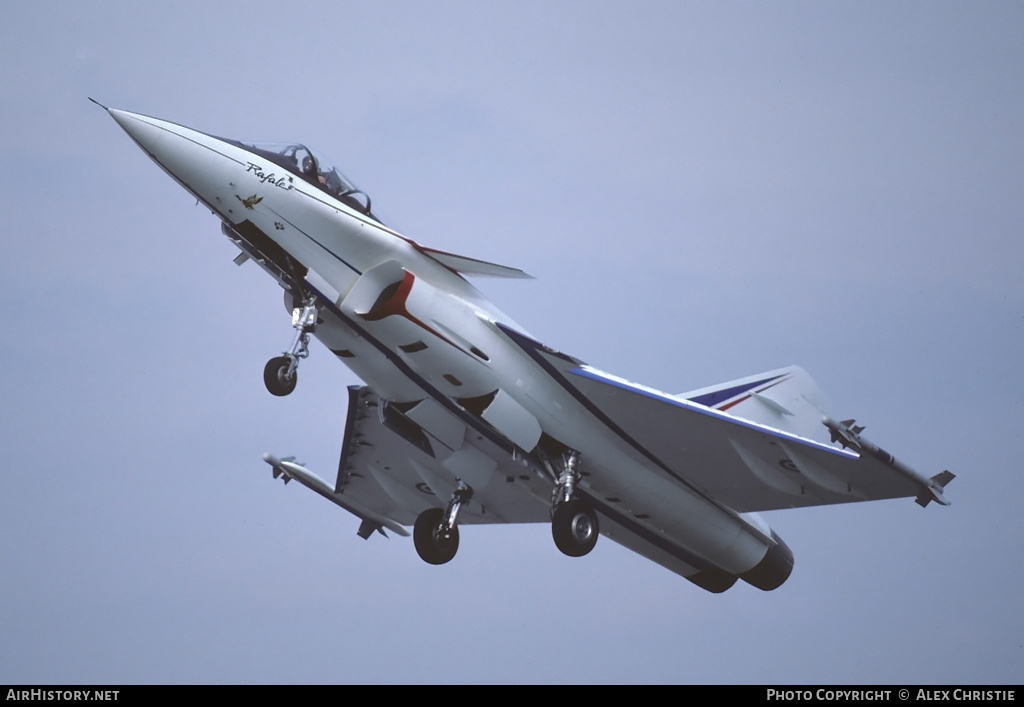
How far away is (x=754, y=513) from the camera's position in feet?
70.1

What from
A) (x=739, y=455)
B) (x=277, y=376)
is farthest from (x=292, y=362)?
(x=739, y=455)

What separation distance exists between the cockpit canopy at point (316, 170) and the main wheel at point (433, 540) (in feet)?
17.7

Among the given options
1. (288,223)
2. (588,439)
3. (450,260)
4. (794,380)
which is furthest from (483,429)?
(794,380)

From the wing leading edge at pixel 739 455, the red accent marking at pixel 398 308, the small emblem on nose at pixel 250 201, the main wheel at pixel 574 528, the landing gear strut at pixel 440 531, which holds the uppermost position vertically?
the small emblem on nose at pixel 250 201

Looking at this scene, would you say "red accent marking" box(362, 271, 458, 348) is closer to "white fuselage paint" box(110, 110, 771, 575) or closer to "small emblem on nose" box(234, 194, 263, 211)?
"white fuselage paint" box(110, 110, 771, 575)

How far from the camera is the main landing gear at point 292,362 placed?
17281 millimetres

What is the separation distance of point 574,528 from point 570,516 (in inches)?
6.8

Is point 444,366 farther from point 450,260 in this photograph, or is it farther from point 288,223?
point 288,223

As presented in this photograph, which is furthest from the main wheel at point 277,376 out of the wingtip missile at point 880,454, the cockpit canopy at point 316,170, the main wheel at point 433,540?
the wingtip missile at point 880,454

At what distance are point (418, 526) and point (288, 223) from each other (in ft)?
19.1

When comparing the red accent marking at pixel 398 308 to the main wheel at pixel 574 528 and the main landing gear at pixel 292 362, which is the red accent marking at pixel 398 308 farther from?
the main wheel at pixel 574 528

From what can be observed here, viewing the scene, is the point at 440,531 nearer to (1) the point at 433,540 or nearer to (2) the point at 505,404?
(1) the point at 433,540

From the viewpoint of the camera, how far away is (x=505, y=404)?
1808cm

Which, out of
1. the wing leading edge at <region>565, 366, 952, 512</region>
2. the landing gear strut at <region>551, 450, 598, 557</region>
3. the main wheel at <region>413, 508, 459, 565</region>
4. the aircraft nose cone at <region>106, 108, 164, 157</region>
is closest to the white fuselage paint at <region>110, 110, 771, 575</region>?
the aircraft nose cone at <region>106, 108, 164, 157</region>
